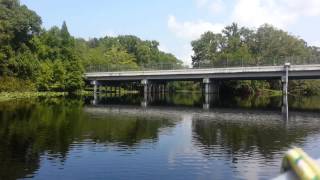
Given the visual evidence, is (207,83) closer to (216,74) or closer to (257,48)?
(216,74)

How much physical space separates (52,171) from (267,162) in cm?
1012

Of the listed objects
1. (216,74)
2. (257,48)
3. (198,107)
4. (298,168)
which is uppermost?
(257,48)

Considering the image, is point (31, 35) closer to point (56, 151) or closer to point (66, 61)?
point (66, 61)

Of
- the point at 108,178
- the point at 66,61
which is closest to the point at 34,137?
the point at 108,178

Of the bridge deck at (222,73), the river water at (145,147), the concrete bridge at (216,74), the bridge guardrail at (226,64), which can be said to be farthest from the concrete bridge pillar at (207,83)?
the river water at (145,147)

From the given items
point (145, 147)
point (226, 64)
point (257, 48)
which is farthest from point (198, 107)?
point (257, 48)

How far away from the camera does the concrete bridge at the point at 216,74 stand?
252 ft

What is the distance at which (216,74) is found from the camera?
285 ft

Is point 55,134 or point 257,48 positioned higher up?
point 257,48

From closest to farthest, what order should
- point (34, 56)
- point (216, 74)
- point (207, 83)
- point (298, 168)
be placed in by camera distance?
point (298, 168) → point (216, 74) → point (34, 56) → point (207, 83)

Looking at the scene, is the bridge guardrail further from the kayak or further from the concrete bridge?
the kayak

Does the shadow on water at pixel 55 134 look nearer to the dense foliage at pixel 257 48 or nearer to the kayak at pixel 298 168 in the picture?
the kayak at pixel 298 168

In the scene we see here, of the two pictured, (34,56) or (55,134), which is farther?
(34,56)

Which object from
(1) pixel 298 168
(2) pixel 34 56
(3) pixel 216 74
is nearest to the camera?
(1) pixel 298 168
